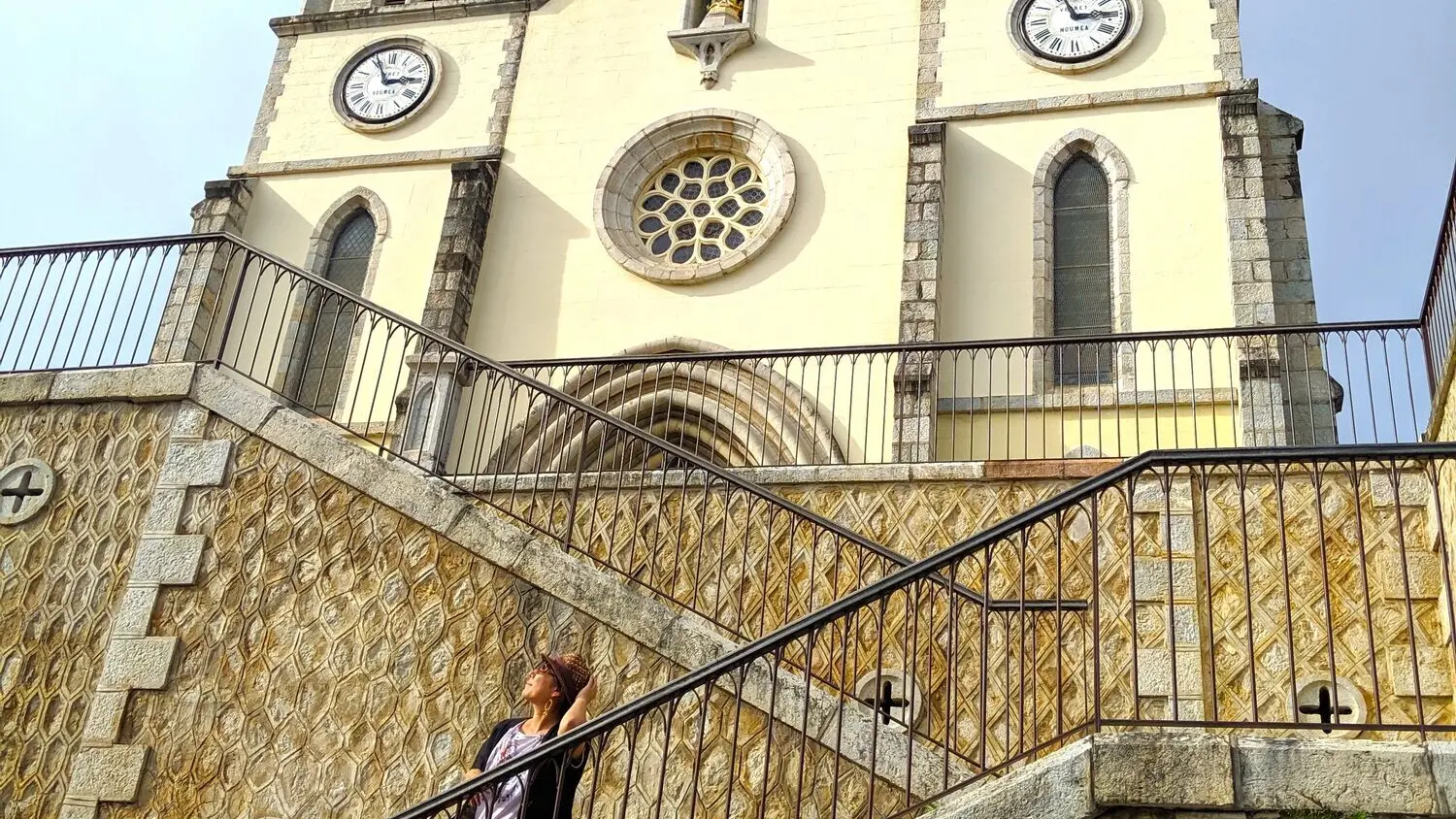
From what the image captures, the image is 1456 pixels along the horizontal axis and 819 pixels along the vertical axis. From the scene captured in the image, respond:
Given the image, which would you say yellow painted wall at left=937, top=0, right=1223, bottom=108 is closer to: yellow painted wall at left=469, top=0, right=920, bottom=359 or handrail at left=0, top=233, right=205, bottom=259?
yellow painted wall at left=469, top=0, right=920, bottom=359

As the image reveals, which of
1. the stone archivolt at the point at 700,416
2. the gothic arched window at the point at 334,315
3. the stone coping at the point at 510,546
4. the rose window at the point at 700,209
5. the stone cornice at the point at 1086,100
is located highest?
the stone cornice at the point at 1086,100

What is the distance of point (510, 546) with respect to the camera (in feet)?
22.7

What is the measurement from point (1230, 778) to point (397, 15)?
1318 cm

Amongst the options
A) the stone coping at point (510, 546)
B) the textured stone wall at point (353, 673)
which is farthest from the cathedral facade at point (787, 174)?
the textured stone wall at point (353, 673)

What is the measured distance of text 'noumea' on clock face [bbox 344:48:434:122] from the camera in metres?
14.7

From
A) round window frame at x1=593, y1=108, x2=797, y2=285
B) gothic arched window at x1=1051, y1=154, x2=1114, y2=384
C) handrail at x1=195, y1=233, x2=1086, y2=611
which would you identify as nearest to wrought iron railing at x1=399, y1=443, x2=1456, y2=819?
handrail at x1=195, y1=233, x2=1086, y2=611

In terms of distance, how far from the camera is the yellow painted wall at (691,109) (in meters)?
12.5

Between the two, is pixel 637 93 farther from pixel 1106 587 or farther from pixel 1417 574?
pixel 1417 574

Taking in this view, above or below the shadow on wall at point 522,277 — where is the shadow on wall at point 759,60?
above

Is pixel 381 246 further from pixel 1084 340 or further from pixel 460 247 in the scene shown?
pixel 1084 340

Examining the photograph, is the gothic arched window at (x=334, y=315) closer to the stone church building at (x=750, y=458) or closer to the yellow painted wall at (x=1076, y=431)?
the stone church building at (x=750, y=458)

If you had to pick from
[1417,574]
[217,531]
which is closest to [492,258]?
[217,531]

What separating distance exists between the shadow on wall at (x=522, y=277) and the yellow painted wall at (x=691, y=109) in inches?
0.5

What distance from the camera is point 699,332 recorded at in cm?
1259
